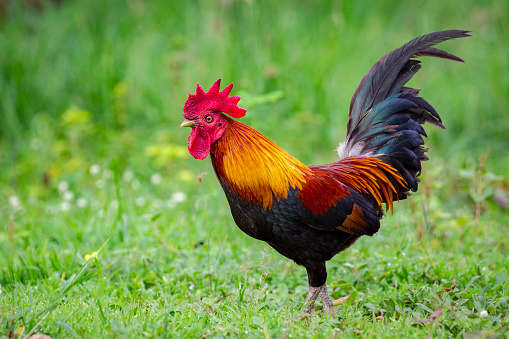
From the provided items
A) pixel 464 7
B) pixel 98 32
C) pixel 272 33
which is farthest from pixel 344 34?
pixel 98 32

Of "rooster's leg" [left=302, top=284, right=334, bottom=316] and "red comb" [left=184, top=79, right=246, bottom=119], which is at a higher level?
"red comb" [left=184, top=79, right=246, bottom=119]

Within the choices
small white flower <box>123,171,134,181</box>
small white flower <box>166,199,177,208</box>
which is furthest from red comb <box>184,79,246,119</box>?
small white flower <box>123,171,134,181</box>

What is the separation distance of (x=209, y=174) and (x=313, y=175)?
9.20ft

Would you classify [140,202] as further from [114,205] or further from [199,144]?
[199,144]

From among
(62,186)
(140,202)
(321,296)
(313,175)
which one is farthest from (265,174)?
(62,186)

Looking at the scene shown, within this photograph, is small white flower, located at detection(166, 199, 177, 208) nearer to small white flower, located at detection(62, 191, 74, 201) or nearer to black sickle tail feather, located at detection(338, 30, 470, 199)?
small white flower, located at detection(62, 191, 74, 201)

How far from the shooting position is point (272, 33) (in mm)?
7328

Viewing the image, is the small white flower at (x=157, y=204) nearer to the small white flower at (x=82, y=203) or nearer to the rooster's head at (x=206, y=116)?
the small white flower at (x=82, y=203)

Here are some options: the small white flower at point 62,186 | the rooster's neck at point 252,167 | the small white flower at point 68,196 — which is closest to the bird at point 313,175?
the rooster's neck at point 252,167

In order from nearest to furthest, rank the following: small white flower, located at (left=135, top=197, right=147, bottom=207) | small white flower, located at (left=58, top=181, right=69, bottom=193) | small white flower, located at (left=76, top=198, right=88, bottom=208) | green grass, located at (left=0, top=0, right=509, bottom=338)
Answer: green grass, located at (left=0, top=0, right=509, bottom=338) → small white flower, located at (left=76, top=198, right=88, bottom=208) → small white flower, located at (left=135, top=197, right=147, bottom=207) → small white flower, located at (left=58, top=181, right=69, bottom=193)

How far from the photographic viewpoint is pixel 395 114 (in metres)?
3.35

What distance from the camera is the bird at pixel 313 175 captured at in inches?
113

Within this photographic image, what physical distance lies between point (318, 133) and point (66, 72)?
12.4ft

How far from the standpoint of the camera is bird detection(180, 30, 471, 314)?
2.88m
